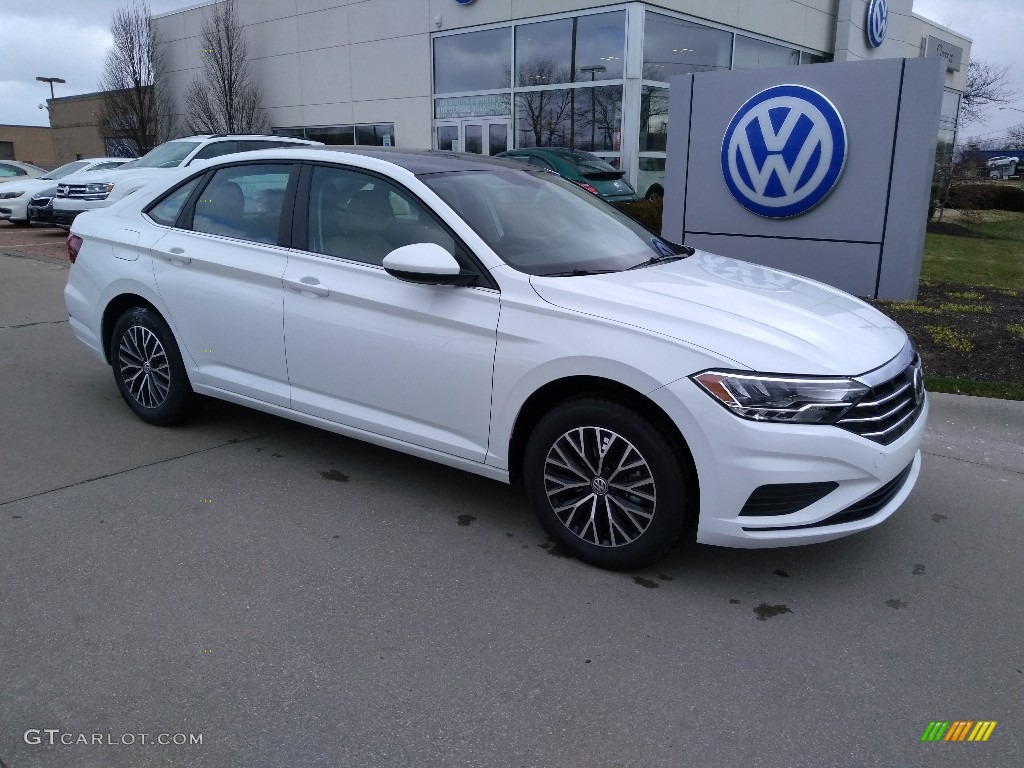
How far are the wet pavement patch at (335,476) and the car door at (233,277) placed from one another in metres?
0.49

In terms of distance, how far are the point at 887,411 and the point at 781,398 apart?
53 cm

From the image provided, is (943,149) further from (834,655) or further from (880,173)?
(834,655)

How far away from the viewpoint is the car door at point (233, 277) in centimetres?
459

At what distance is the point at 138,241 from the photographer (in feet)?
17.2

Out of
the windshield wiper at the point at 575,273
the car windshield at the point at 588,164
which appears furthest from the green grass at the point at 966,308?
the car windshield at the point at 588,164

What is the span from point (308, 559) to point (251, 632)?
61cm

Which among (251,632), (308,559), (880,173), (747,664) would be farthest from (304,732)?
(880,173)

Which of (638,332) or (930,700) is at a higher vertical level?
(638,332)

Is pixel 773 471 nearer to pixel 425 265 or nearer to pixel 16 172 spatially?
pixel 425 265

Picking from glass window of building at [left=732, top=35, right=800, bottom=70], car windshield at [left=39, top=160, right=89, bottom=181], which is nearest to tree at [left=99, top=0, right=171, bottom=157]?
car windshield at [left=39, top=160, right=89, bottom=181]

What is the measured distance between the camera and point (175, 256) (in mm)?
4988

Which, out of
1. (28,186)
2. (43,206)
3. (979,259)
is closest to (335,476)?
(979,259)

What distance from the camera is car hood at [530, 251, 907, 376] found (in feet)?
10.8

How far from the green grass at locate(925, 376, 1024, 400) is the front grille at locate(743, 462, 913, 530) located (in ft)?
9.28
